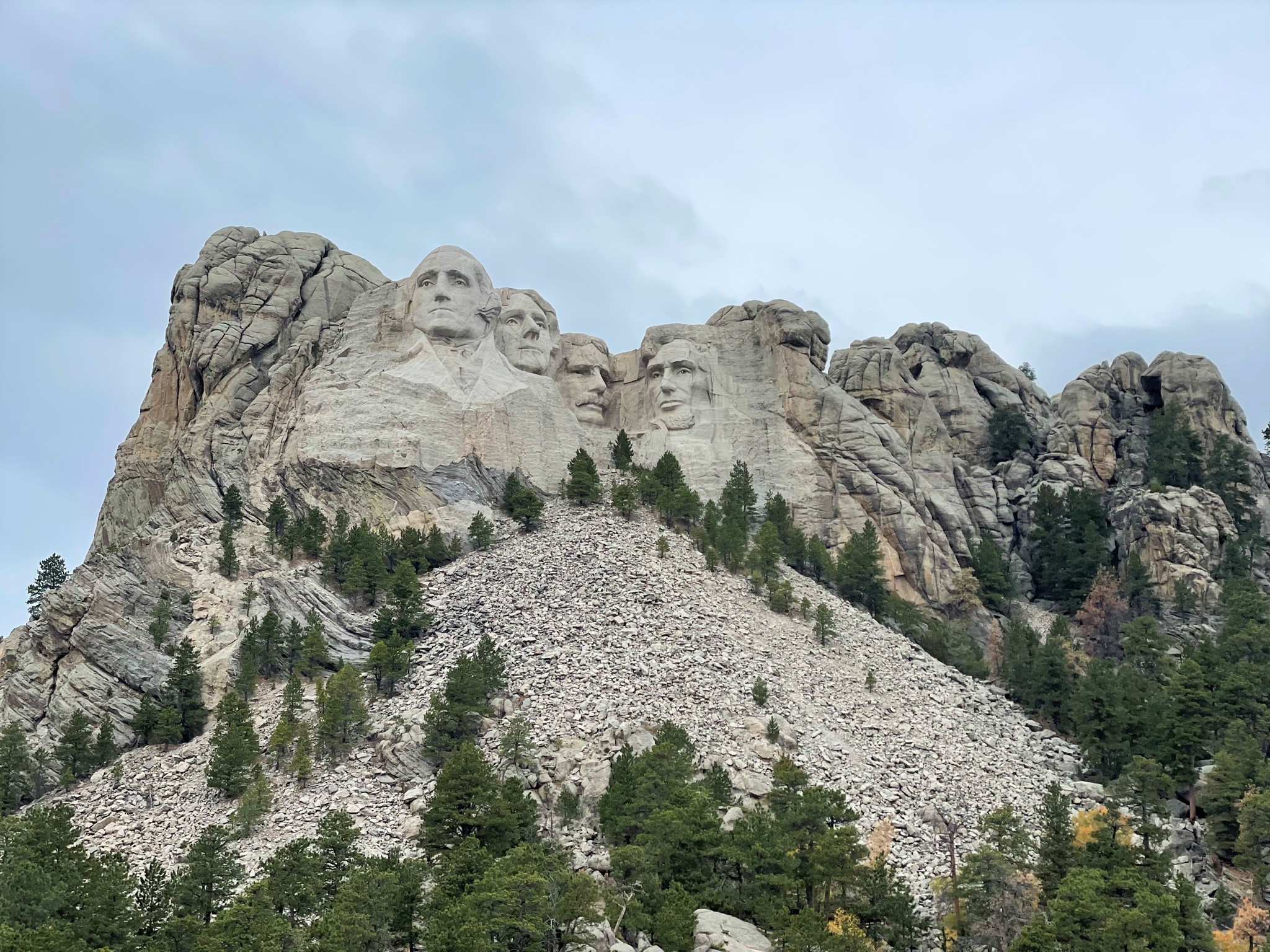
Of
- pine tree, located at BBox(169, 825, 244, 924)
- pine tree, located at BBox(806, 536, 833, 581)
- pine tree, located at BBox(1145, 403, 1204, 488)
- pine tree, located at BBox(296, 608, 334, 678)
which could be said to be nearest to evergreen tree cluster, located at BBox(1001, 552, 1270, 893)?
pine tree, located at BBox(806, 536, 833, 581)

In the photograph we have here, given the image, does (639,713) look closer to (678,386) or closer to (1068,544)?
(678,386)

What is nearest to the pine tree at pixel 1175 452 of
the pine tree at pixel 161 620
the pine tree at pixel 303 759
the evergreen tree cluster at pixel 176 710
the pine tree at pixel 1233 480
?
the pine tree at pixel 1233 480

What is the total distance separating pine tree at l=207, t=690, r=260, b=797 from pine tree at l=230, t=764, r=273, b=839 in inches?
27.8

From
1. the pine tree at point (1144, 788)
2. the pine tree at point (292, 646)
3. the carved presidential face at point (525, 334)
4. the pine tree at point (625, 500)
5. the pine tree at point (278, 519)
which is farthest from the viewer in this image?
the carved presidential face at point (525, 334)

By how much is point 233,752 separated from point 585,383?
145 ft

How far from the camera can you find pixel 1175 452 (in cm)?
10262

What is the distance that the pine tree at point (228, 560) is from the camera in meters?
78.4

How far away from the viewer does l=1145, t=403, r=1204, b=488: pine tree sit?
335 feet

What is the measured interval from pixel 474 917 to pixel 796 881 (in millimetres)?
12296

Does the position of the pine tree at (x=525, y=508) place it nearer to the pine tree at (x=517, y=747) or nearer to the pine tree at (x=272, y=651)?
the pine tree at (x=272, y=651)

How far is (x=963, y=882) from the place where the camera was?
54250mm

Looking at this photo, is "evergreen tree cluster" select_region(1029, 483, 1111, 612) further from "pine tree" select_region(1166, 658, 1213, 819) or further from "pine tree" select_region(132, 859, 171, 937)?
"pine tree" select_region(132, 859, 171, 937)

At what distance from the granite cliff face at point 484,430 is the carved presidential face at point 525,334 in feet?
0.56

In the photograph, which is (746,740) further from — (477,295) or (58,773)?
(477,295)
